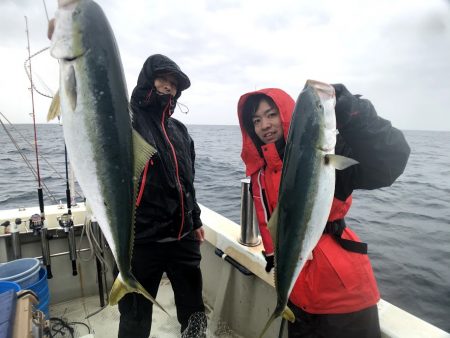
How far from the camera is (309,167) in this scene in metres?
1.60

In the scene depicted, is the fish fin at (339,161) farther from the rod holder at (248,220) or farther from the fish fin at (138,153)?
the rod holder at (248,220)

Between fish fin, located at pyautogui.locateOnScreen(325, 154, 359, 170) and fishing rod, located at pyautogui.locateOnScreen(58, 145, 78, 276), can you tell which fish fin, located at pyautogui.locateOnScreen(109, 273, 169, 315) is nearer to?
fish fin, located at pyautogui.locateOnScreen(325, 154, 359, 170)

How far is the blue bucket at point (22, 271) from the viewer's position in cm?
329

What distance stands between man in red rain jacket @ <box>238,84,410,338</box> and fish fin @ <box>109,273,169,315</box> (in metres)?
1.07

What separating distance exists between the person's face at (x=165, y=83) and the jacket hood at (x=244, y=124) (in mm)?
738

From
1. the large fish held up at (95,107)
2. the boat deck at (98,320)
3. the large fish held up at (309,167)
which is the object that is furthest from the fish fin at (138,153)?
the boat deck at (98,320)

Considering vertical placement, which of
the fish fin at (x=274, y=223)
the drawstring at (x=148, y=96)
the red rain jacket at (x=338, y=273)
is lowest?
the red rain jacket at (x=338, y=273)

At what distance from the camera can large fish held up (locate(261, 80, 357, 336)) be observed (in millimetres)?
1587

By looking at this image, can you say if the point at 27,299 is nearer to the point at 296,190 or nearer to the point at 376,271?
the point at 296,190

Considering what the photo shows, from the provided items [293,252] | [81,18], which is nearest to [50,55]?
[81,18]

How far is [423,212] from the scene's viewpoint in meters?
11.0

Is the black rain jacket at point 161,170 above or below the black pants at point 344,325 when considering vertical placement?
above

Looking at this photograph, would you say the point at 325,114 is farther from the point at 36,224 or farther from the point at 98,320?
the point at 98,320

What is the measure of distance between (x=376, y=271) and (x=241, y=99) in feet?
18.8
